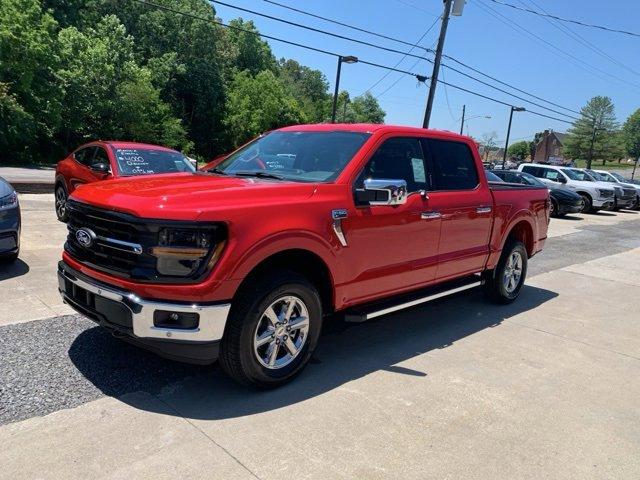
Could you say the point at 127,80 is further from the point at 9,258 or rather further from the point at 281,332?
the point at 281,332

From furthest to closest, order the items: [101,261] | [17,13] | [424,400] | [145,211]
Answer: [17,13] → [424,400] → [101,261] → [145,211]

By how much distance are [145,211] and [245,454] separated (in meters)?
1.56

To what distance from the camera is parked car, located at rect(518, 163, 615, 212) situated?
2150 centimetres

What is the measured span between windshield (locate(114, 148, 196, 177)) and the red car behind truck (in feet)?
13.9

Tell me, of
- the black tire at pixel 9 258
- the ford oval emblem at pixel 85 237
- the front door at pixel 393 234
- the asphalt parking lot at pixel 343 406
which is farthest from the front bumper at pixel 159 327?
Answer: the black tire at pixel 9 258

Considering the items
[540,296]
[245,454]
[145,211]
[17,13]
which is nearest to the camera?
[245,454]

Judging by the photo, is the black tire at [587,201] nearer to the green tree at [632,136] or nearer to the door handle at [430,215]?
the door handle at [430,215]

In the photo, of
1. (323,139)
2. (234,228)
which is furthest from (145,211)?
(323,139)

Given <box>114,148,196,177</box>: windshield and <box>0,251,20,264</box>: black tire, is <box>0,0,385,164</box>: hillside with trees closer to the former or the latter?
<box>114,148,196,177</box>: windshield

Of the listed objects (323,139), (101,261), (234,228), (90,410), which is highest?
(323,139)

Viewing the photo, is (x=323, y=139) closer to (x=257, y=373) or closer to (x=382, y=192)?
(x=382, y=192)

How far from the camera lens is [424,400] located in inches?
150

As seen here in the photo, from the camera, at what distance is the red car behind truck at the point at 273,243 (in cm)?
326

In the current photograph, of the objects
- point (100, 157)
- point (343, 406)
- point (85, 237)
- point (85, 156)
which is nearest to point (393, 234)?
point (343, 406)
